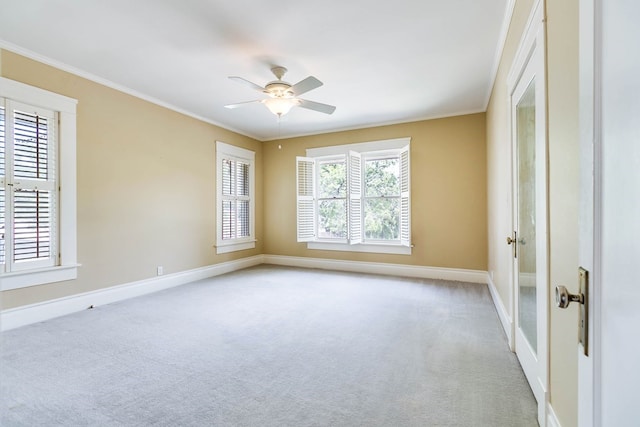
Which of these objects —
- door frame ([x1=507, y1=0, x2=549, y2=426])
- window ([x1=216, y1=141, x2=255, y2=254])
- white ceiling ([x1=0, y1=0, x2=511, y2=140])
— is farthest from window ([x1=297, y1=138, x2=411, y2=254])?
door frame ([x1=507, y1=0, x2=549, y2=426])

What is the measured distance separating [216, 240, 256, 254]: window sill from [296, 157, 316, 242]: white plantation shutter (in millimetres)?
1038

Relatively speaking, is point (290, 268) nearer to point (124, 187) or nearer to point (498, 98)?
point (124, 187)

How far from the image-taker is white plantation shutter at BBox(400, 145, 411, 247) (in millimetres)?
4984

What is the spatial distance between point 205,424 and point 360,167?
15.1 feet

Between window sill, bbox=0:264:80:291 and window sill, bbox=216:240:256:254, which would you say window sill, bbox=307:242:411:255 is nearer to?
window sill, bbox=216:240:256:254

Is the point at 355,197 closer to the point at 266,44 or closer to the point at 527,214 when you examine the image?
the point at 266,44

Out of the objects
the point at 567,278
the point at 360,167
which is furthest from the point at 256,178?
the point at 567,278

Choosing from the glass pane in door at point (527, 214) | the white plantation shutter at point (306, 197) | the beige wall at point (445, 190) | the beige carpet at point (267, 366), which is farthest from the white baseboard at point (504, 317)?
the white plantation shutter at point (306, 197)

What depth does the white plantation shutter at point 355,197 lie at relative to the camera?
536 centimetres

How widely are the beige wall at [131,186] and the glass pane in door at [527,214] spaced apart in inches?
168

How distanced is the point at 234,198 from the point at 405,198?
311cm

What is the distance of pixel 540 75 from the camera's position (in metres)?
1.59

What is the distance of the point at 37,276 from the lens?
9.96 feet

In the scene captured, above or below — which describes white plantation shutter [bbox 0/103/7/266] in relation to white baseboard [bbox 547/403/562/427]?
above
